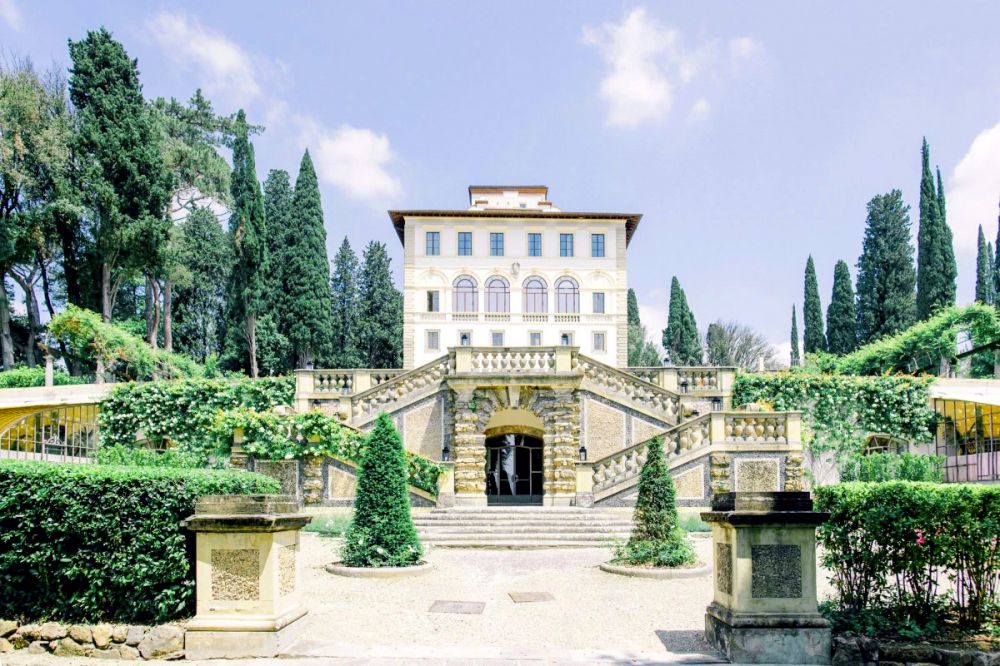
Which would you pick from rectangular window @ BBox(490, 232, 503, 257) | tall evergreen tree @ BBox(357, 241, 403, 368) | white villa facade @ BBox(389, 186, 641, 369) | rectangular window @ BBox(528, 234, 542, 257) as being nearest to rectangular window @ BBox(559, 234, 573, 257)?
white villa facade @ BBox(389, 186, 641, 369)

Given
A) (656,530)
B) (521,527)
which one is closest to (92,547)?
(656,530)

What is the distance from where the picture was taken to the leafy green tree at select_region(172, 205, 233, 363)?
2208 inches

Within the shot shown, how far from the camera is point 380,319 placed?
5806 centimetres

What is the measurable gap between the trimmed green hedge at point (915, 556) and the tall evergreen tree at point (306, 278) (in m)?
39.7

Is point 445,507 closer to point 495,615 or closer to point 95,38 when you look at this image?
point 495,615

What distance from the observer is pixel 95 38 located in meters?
34.0

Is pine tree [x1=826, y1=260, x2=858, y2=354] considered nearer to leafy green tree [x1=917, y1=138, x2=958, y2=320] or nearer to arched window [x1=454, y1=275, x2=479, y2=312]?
leafy green tree [x1=917, y1=138, x2=958, y2=320]

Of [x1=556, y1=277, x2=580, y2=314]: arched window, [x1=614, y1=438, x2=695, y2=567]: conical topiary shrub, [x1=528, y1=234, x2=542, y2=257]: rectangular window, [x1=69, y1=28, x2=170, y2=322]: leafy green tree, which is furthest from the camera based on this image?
[x1=528, y1=234, x2=542, y2=257]: rectangular window

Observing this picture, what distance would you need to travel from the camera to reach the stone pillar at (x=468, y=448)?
825 inches

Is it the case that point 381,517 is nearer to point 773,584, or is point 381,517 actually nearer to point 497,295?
point 773,584

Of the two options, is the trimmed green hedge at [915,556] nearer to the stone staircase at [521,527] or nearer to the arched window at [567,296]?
the stone staircase at [521,527]

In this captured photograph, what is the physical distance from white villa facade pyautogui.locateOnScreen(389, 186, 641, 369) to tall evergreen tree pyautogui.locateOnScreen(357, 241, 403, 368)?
11.5 m

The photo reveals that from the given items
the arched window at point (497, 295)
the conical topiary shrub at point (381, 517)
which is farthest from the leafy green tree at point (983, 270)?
the conical topiary shrub at point (381, 517)

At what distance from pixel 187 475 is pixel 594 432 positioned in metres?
15.2
